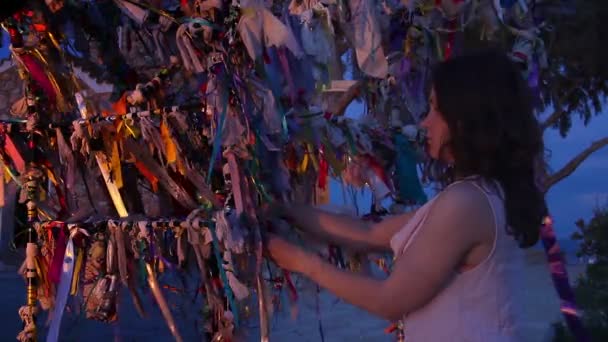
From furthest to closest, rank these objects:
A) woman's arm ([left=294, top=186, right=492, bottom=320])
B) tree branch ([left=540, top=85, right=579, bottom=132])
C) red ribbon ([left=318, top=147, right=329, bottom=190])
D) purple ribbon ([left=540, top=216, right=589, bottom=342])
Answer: tree branch ([left=540, top=85, right=579, bottom=132])
red ribbon ([left=318, top=147, right=329, bottom=190])
purple ribbon ([left=540, top=216, right=589, bottom=342])
woman's arm ([left=294, top=186, right=492, bottom=320])

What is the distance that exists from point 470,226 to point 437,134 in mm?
217

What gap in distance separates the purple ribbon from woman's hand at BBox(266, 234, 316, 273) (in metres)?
0.59

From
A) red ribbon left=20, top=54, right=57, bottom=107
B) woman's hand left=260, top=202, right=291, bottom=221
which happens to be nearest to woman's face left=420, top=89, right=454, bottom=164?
woman's hand left=260, top=202, right=291, bottom=221

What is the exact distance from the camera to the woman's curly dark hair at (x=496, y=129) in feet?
4.28

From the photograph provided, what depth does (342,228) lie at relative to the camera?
68.1 inches

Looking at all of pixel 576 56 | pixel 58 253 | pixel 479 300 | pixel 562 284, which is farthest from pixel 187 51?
pixel 576 56

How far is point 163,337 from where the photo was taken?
635 centimetres

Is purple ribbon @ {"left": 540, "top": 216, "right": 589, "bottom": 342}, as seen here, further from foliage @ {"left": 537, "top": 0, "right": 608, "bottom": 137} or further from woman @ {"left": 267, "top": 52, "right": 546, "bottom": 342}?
foliage @ {"left": 537, "top": 0, "right": 608, "bottom": 137}

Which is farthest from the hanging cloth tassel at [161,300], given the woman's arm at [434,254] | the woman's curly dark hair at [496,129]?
the woman's curly dark hair at [496,129]

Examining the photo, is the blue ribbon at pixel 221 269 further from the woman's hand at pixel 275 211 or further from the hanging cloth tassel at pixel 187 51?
the hanging cloth tassel at pixel 187 51

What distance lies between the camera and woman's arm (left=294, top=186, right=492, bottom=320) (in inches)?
48.6

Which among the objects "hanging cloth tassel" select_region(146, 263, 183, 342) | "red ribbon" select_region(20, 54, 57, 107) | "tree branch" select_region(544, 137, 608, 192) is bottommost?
"tree branch" select_region(544, 137, 608, 192)

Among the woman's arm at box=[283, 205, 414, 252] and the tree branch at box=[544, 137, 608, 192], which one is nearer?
the woman's arm at box=[283, 205, 414, 252]

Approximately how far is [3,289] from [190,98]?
822 cm
